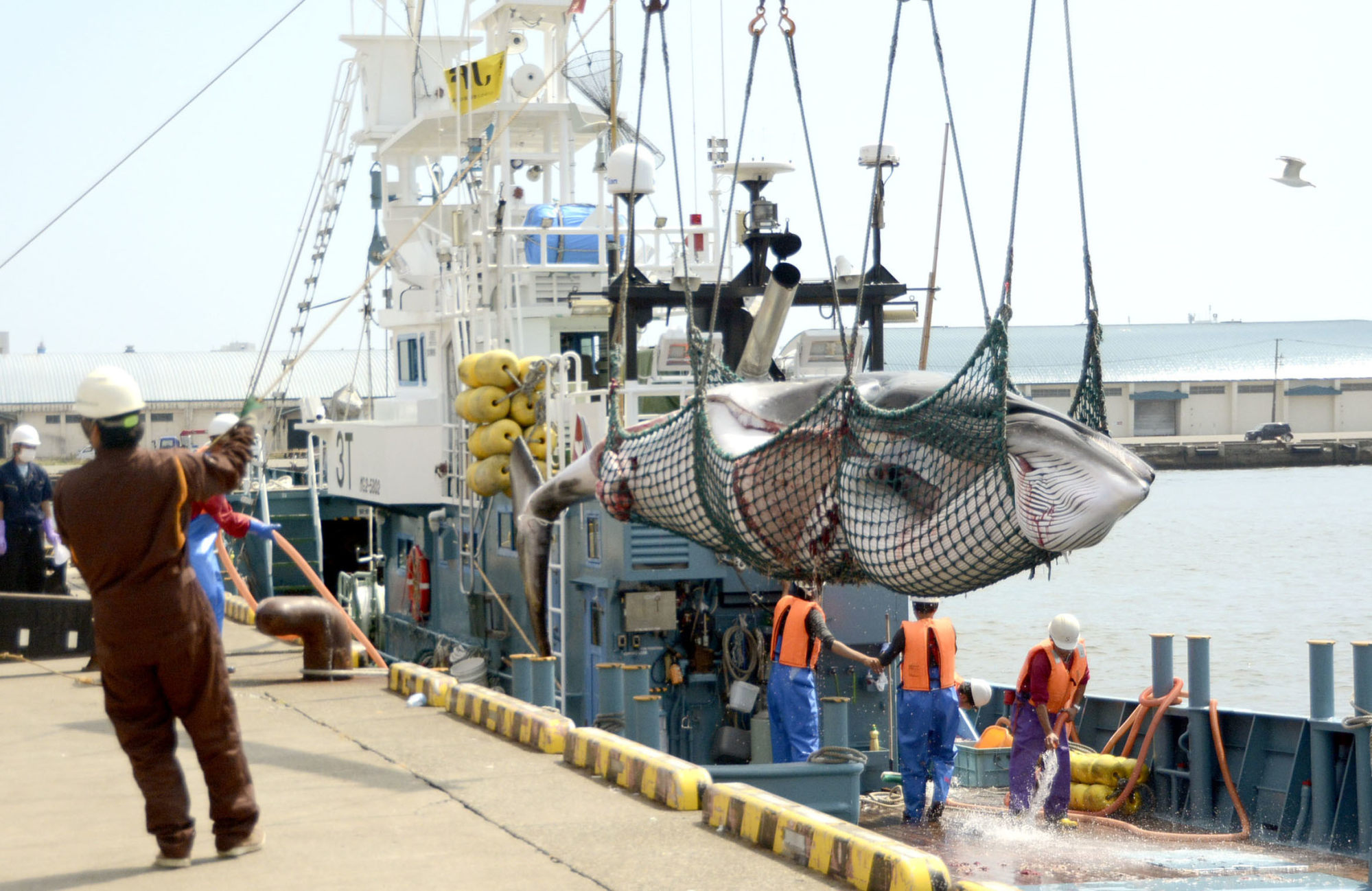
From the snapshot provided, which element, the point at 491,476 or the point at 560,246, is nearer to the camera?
the point at 491,476

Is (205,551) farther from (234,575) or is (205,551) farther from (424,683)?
(234,575)

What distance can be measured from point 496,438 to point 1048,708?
5.62m

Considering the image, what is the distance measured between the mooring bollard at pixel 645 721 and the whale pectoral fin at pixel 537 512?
4.73 ft

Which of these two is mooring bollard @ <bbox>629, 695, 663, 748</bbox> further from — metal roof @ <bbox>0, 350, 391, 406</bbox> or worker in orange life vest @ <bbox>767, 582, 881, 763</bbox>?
metal roof @ <bbox>0, 350, 391, 406</bbox>

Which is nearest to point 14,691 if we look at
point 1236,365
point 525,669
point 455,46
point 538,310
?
point 525,669

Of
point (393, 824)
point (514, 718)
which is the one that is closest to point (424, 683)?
point (514, 718)

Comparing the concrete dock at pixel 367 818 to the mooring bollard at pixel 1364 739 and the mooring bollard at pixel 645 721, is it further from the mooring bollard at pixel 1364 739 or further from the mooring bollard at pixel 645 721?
the mooring bollard at pixel 1364 739

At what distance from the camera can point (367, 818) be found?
6.75m

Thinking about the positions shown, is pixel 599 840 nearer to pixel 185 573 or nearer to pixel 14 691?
pixel 185 573

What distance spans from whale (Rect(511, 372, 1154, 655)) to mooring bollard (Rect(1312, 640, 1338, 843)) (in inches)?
228

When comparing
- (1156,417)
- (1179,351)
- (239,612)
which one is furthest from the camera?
(1179,351)

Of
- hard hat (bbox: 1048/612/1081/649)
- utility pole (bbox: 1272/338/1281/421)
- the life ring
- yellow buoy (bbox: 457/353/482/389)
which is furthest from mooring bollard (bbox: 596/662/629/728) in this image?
utility pole (bbox: 1272/338/1281/421)

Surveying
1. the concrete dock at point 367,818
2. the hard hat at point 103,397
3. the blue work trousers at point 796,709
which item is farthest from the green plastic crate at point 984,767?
the hard hat at point 103,397

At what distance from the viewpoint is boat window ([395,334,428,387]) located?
18812 mm
